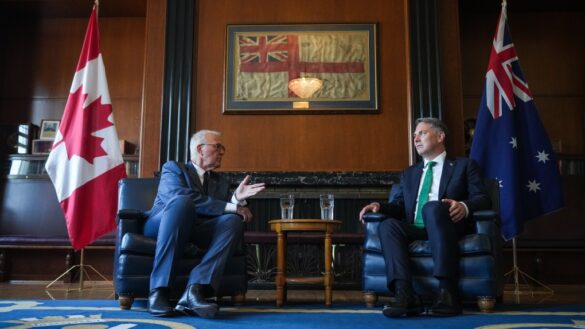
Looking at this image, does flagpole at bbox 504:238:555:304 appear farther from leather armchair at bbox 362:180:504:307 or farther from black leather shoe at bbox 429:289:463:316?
black leather shoe at bbox 429:289:463:316

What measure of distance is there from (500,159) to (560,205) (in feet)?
1.77

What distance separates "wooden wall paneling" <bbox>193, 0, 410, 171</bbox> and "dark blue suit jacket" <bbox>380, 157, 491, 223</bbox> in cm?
150

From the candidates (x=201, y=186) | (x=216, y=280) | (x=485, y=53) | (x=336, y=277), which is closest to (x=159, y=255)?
(x=216, y=280)

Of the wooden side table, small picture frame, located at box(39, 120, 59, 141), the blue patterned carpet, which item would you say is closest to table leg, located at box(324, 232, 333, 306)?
the wooden side table

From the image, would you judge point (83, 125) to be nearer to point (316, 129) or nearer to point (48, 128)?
point (48, 128)

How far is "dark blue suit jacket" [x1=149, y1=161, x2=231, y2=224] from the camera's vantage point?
291cm

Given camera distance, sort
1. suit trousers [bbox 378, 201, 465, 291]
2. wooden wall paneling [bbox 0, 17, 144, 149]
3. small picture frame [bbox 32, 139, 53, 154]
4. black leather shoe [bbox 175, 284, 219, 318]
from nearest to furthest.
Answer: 1. black leather shoe [bbox 175, 284, 219, 318]
2. suit trousers [bbox 378, 201, 465, 291]
3. small picture frame [bbox 32, 139, 53, 154]
4. wooden wall paneling [bbox 0, 17, 144, 149]

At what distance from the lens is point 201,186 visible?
3.13m

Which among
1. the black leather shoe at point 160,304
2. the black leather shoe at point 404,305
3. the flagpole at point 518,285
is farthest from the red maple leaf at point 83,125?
the flagpole at point 518,285

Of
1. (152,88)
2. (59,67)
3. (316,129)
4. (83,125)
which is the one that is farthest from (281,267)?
(59,67)

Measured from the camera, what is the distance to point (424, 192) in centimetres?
316

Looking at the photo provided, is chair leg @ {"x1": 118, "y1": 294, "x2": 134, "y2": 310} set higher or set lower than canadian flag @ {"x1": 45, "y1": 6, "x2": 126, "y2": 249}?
lower

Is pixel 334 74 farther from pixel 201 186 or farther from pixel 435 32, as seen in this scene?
pixel 201 186

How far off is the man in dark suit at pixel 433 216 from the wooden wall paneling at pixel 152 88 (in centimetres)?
232
